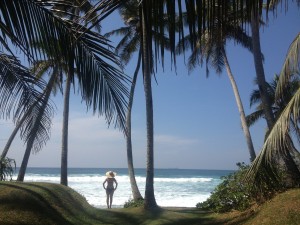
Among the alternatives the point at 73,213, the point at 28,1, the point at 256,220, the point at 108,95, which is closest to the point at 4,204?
the point at 73,213

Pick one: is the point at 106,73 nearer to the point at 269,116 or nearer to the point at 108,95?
the point at 108,95

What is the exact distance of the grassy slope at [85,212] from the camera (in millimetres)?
9852

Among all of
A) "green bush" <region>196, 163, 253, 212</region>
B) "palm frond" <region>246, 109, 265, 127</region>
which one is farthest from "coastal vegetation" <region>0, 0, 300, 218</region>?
"palm frond" <region>246, 109, 265, 127</region>

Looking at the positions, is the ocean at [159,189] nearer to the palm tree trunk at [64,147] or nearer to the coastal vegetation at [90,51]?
the palm tree trunk at [64,147]

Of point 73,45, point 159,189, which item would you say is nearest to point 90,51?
point 73,45

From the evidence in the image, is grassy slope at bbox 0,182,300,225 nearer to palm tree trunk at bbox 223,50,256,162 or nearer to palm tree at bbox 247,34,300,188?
palm tree at bbox 247,34,300,188

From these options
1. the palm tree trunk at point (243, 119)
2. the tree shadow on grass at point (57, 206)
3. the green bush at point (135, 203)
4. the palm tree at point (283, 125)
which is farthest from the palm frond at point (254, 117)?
the palm tree at point (283, 125)

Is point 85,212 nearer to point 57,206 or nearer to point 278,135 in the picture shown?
point 57,206

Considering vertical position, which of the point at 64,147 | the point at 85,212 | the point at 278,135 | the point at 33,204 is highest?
the point at 64,147

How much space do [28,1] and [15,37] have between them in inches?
12.1

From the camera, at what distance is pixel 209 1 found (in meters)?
1.89

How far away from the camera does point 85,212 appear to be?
43.0 ft

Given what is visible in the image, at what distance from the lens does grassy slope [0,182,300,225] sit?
9852 millimetres

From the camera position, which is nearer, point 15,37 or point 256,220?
point 15,37
